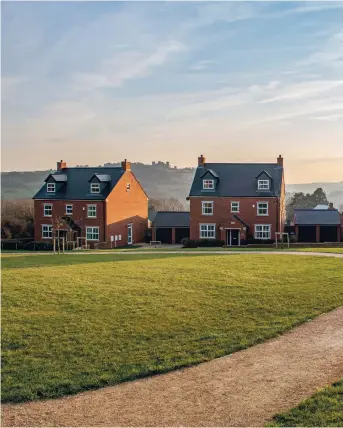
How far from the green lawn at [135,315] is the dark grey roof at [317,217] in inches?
991

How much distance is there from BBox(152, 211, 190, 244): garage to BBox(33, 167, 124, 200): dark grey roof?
7.09m

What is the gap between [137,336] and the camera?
43.5ft

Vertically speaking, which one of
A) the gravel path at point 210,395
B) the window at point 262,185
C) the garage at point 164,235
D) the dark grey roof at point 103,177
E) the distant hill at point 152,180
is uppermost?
the distant hill at point 152,180

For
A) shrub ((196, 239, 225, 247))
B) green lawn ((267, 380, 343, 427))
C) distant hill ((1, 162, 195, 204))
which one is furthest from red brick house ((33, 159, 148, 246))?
distant hill ((1, 162, 195, 204))

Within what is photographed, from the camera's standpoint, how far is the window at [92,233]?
48.9m

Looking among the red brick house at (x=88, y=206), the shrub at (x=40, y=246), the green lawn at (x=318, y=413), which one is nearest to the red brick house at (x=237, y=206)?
the red brick house at (x=88, y=206)

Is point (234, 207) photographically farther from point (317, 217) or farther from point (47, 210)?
point (47, 210)

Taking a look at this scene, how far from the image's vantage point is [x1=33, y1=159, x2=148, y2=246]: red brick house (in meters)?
48.9

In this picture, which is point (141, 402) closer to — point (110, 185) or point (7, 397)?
point (7, 397)

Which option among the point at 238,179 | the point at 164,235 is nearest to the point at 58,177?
the point at 164,235

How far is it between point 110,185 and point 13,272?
28017mm

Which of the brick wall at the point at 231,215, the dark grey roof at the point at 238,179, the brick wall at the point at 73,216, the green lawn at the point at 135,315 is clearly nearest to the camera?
the green lawn at the point at 135,315

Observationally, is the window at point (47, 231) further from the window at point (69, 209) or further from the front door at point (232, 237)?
the front door at point (232, 237)

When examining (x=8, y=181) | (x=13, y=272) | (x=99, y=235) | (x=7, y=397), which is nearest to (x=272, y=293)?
(x=7, y=397)
